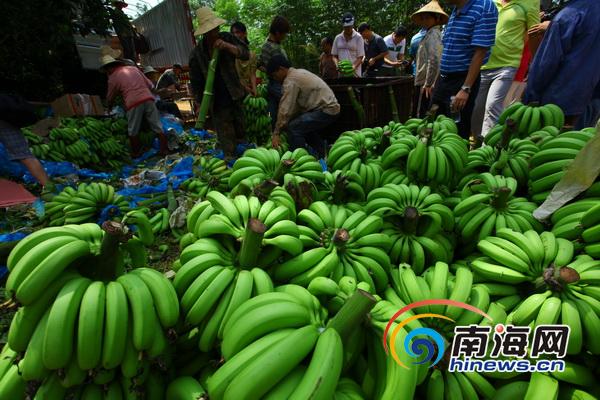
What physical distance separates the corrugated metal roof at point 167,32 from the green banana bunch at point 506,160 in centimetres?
1275

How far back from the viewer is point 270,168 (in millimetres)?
2713

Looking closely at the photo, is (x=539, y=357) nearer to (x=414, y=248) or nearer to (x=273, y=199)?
(x=414, y=248)

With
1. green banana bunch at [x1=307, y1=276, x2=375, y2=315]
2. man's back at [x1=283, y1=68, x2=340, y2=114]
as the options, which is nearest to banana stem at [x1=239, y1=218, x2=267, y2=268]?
green banana bunch at [x1=307, y1=276, x2=375, y2=315]

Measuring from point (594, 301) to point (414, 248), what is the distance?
79 cm

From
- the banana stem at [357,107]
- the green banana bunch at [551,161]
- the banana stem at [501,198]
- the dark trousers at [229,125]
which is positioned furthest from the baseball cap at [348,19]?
the banana stem at [501,198]

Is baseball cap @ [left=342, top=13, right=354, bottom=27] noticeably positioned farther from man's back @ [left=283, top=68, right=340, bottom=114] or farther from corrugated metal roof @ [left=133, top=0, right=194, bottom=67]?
corrugated metal roof @ [left=133, top=0, right=194, bottom=67]

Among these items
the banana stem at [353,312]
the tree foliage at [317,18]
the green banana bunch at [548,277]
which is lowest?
the green banana bunch at [548,277]

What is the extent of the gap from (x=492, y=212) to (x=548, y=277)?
0.75 m

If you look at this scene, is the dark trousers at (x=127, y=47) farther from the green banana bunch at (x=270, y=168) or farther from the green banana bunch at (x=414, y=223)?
the green banana bunch at (x=414, y=223)

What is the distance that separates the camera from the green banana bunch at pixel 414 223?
1905 mm

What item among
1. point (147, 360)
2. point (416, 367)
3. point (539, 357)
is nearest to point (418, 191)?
point (539, 357)

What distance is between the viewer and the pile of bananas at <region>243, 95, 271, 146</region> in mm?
7547

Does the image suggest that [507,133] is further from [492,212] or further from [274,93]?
[274,93]

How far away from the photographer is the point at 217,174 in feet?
15.3
